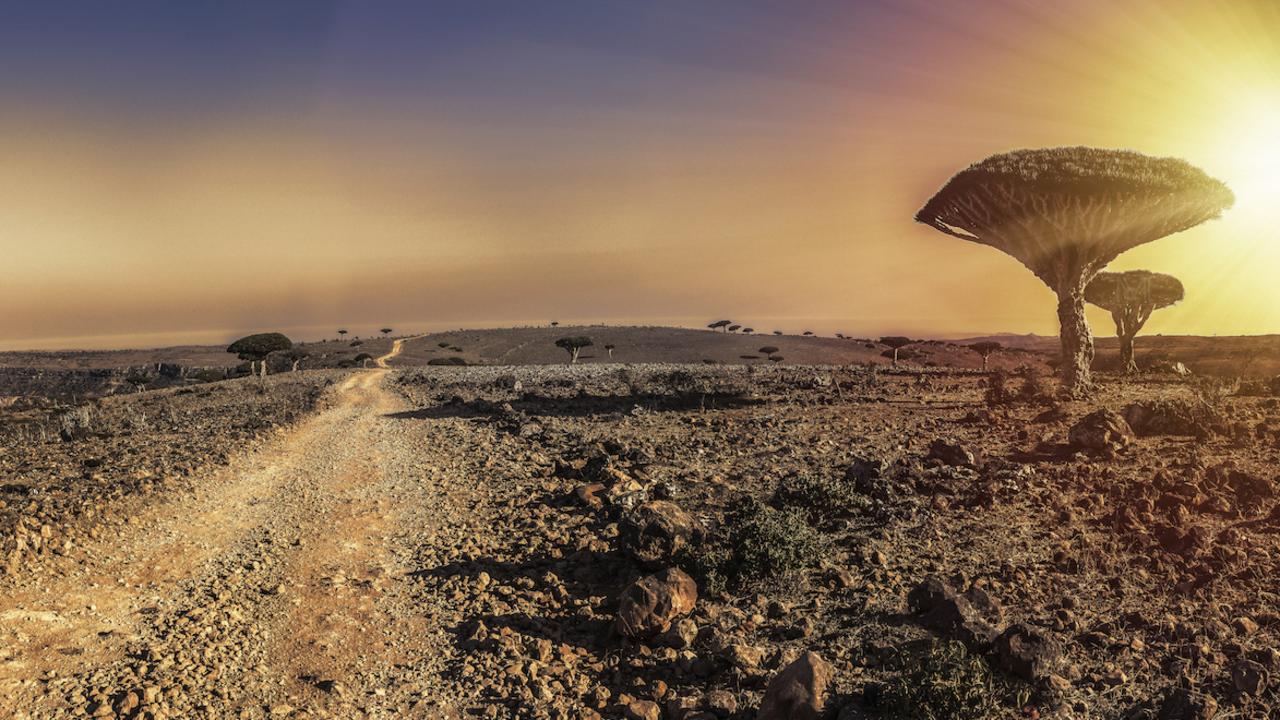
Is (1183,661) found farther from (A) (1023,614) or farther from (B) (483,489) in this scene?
(B) (483,489)

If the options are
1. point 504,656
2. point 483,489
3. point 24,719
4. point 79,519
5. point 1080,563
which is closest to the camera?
point 24,719

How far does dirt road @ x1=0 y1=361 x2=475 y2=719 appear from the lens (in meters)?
6.44

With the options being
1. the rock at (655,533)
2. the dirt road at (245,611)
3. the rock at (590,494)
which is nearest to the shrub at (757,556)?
the rock at (655,533)

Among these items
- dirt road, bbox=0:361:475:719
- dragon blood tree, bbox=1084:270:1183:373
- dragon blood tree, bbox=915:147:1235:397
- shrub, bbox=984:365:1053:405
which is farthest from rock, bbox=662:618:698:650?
dragon blood tree, bbox=1084:270:1183:373

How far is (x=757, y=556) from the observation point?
8.41 meters

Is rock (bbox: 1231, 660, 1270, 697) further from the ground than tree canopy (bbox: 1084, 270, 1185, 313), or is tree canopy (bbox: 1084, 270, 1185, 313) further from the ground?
tree canopy (bbox: 1084, 270, 1185, 313)

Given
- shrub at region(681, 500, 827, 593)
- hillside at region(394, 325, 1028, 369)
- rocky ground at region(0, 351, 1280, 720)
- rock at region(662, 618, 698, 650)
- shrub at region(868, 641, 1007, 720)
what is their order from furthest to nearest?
hillside at region(394, 325, 1028, 369) < shrub at region(681, 500, 827, 593) < rock at region(662, 618, 698, 650) < rocky ground at region(0, 351, 1280, 720) < shrub at region(868, 641, 1007, 720)

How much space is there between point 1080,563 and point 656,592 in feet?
17.3

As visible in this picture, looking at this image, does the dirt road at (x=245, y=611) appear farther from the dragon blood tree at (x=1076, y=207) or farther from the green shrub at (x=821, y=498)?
the dragon blood tree at (x=1076, y=207)

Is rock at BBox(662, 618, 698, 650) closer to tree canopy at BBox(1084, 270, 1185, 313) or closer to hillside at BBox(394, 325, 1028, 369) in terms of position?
tree canopy at BBox(1084, 270, 1185, 313)

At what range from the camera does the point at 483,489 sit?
13.1 meters

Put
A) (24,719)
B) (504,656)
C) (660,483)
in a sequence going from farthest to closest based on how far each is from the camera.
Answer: (660,483) → (504,656) → (24,719)

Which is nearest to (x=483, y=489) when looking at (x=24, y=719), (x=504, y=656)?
(x=504, y=656)

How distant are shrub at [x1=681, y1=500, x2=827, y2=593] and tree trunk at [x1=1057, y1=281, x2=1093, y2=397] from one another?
1775 centimetres
